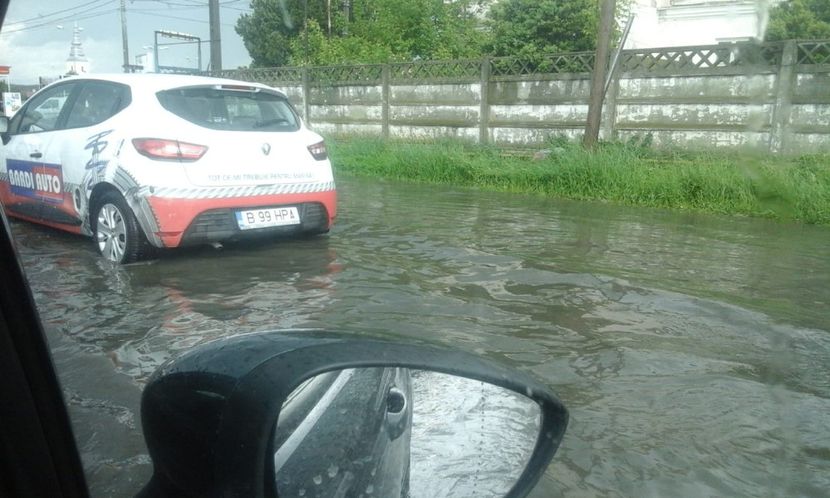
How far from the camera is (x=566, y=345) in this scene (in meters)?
4.17

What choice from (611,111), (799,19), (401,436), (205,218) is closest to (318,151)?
(205,218)

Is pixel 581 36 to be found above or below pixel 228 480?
above

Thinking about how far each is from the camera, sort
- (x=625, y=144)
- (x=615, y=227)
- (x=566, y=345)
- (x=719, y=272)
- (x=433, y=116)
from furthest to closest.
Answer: (x=433, y=116) < (x=625, y=144) < (x=615, y=227) < (x=719, y=272) < (x=566, y=345)

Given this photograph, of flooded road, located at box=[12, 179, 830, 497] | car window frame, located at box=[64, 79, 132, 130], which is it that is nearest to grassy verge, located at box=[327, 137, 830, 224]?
flooded road, located at box=[12, 179, 830, 497]

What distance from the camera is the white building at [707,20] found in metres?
2.39

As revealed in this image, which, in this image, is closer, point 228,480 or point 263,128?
point 228,480

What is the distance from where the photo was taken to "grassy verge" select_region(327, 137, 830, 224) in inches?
309

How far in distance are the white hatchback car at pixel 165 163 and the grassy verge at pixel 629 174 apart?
381 centimetres

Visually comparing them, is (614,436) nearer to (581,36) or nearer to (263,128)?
(263,128)

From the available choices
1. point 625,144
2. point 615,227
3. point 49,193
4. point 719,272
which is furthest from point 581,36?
point 49,193

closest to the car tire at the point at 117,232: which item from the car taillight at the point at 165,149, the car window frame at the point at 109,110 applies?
the car taillight at the point at 165,149

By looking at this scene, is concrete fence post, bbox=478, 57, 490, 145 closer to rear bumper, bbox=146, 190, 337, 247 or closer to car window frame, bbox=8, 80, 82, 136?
rear bumper, bbox=146, 190, 337, 247

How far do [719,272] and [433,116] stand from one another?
972 cm

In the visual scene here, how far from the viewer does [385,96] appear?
15.8 meters
